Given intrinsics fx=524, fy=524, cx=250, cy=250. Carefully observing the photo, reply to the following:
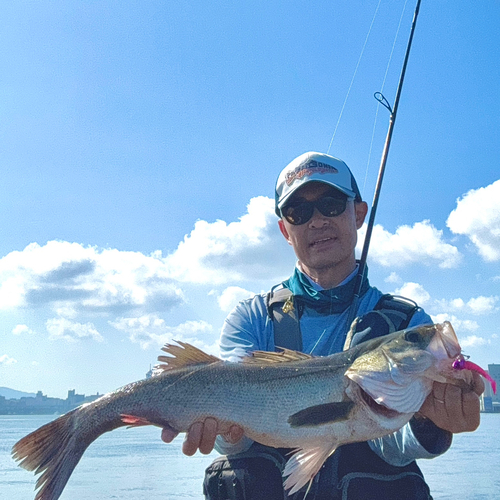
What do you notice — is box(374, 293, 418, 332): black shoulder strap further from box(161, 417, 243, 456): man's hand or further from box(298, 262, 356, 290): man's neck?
box(161, 417, 243, 456): man's hand

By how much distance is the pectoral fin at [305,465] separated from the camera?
309 centimetres

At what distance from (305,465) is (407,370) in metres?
0.83

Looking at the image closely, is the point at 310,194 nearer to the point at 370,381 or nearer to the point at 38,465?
the point at 370,381

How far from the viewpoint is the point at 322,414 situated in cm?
316

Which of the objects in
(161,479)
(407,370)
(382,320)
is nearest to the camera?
(407,370)

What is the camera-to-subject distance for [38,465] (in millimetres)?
3422

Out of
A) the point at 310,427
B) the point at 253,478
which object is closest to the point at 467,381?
the point at 310,427

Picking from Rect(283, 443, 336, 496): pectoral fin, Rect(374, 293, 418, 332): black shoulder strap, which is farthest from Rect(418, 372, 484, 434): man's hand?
Rect(374, 293, 418, 332): black shoulder strap

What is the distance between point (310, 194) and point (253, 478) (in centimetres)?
230

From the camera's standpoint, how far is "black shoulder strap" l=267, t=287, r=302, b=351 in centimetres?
409

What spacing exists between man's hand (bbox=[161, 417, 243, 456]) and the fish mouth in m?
0.81

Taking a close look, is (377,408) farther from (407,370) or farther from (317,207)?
(317,207)

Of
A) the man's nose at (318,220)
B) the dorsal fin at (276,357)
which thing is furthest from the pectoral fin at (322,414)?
the man's nose at (318,220)

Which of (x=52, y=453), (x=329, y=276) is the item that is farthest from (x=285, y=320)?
(x=52, y=453)
